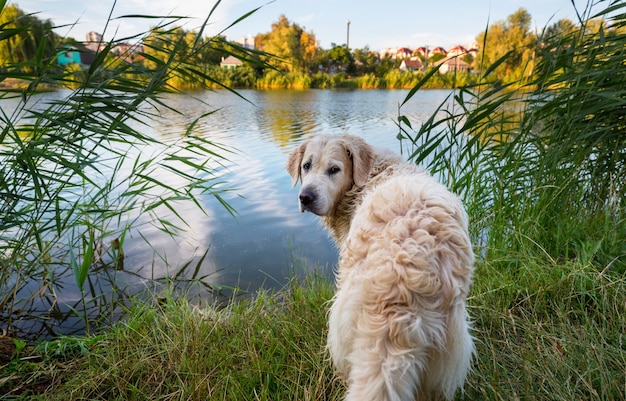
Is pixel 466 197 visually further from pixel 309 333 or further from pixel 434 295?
pixel 434 295

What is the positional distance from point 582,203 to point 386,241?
303 centimetres

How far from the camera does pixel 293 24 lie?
148ft

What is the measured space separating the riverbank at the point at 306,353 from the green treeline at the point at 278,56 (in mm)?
1761

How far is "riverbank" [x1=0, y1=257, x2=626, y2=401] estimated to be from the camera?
1.78 m

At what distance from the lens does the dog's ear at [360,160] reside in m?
3.00

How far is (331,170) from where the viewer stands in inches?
121

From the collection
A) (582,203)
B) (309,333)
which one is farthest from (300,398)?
(582,203)

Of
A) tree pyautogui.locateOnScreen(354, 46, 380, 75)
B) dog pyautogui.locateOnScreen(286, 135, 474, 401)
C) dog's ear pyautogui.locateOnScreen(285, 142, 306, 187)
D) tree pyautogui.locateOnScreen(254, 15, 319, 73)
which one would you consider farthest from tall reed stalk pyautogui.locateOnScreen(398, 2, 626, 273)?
tree pyautogui.locateOnScreen(354, 46, 380, 75)

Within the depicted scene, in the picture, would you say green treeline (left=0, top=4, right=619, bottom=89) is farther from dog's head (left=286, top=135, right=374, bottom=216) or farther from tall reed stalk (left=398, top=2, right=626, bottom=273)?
dog's head (left=286, top=135, right=374, bottom=216)

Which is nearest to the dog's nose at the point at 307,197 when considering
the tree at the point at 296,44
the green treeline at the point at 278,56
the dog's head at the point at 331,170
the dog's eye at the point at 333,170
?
the dog's head at the point at 331,170

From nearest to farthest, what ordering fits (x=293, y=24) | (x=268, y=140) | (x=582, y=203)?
(x=582, y=203) → (x=268, y=140) → (x=293, y=24)

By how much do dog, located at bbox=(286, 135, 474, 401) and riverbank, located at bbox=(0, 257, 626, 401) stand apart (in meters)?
0.44

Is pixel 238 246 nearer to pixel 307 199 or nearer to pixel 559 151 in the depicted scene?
pixel 307 199

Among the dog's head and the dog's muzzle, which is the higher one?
the dog's head
